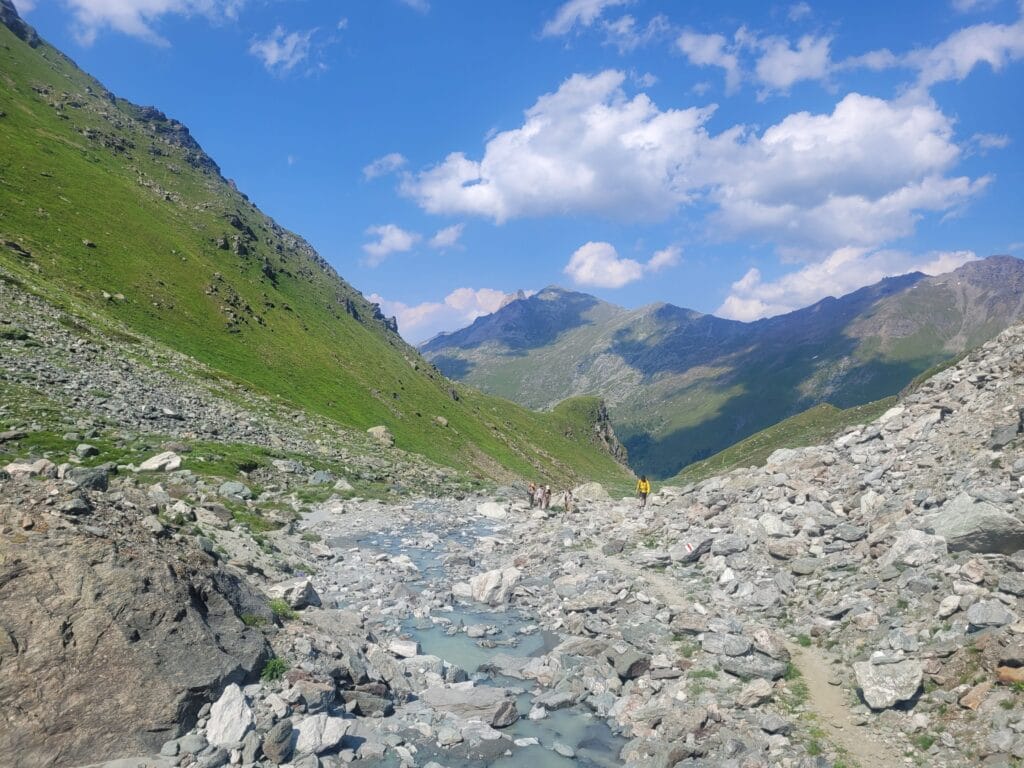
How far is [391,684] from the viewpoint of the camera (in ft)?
55.1

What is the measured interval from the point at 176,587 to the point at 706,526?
2657 cm

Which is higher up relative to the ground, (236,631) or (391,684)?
(236,631)

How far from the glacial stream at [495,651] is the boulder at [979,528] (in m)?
13.0

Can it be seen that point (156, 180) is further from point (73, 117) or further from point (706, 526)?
point (706, 526)

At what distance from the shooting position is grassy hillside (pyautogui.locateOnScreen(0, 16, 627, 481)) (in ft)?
290

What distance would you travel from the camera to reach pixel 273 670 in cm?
1419

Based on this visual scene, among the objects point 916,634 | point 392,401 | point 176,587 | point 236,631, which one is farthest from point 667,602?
point 392,401

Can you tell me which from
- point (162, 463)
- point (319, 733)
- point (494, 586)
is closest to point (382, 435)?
point (162, 463)

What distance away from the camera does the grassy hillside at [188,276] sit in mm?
88500

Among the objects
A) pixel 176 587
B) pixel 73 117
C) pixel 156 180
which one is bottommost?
pixel 176 587

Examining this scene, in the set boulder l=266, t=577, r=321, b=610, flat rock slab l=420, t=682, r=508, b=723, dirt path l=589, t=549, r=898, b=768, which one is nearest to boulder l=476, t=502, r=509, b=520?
boulder l=266, t=577, r=321, b=610

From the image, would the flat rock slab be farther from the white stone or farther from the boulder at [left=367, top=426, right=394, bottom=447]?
the boulder at [left=367, top=426, right=394, bottom=447]

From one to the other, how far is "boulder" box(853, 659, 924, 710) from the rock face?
15.7 m

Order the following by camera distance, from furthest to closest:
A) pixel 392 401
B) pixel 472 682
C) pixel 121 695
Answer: pixel 392 401 < pixel 472 682 < pixel 121 695
